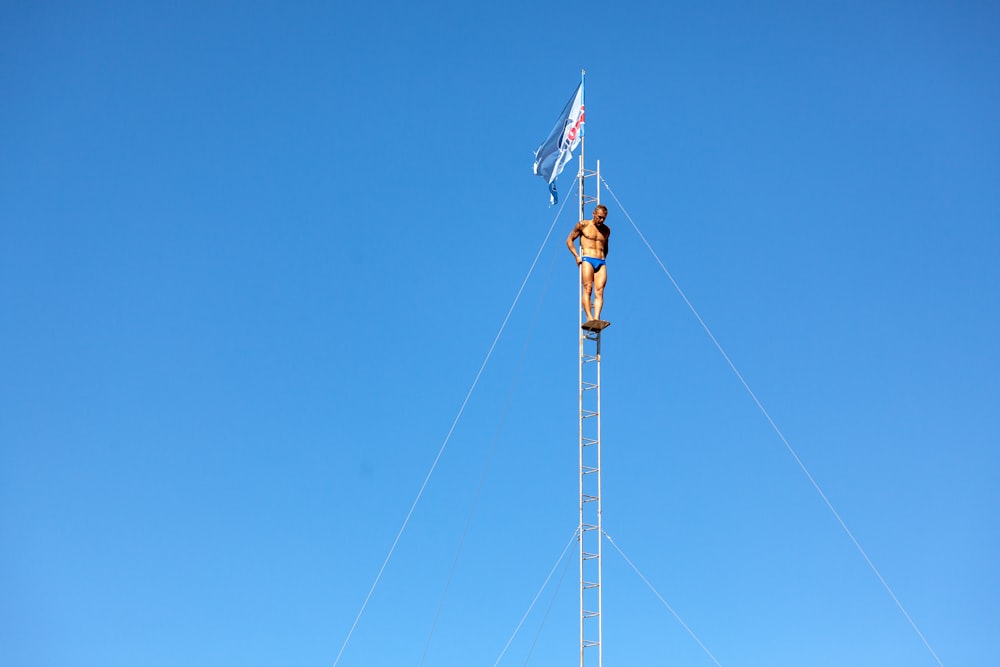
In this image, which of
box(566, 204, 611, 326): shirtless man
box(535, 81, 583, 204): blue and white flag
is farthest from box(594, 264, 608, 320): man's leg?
box(535, 81, 583, 204): blue and white flag

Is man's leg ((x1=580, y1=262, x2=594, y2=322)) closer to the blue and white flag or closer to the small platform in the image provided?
the small platform

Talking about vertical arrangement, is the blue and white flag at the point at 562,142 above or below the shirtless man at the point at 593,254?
above

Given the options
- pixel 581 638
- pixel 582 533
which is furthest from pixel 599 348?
pixel 581 638

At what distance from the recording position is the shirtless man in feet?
146

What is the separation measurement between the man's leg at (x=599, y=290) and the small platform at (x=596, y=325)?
24cm

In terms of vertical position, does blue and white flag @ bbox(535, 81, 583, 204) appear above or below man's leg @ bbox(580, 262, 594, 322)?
above

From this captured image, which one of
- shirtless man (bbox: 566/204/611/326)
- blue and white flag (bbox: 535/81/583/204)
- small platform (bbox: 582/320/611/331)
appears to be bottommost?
small platform (bbox: 582/320/611/331)

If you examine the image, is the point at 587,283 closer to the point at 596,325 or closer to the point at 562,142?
the point at 596,325

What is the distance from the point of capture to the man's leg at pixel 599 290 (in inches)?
1750

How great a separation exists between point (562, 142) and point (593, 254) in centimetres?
444

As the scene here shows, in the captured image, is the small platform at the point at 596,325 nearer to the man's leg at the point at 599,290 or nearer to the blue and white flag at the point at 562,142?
the man's leg at the point at 599,290

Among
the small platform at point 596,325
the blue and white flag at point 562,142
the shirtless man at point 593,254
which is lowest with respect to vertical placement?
the small platform at point 596,325

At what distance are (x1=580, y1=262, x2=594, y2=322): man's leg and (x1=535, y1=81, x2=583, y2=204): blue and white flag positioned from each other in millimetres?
3851

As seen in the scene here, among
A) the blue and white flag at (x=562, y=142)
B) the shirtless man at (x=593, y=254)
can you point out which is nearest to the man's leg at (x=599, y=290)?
the shirtless man at (x=593, y=254)
